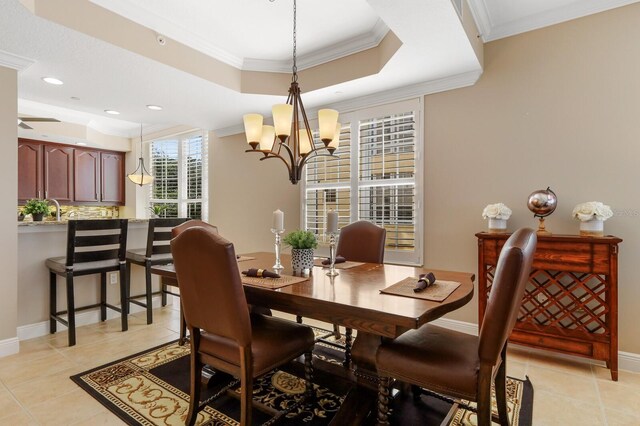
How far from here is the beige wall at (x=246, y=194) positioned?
4.56 m

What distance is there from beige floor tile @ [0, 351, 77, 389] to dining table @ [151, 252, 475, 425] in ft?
3.94

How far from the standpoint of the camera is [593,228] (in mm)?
2477

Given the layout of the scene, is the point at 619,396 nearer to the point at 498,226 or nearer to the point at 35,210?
the point at 498,226

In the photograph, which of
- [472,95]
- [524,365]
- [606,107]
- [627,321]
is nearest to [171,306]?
[524,365]

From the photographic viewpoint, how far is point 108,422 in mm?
1943

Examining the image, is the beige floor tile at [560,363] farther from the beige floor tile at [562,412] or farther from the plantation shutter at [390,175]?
the plantation shutter at [390,175]

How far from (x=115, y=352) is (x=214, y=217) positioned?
9.08 ft

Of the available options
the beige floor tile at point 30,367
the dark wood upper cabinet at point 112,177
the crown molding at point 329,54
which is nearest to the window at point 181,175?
the dark wood upper cabinet at point 112,177

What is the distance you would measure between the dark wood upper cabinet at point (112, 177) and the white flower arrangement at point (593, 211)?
24.5 ft

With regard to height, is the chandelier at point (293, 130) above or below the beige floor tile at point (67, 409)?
above

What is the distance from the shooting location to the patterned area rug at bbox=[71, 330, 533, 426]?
1.97 metres

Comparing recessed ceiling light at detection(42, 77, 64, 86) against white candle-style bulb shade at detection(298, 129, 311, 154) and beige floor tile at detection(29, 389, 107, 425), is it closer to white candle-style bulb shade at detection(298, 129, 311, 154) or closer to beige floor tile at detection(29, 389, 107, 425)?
white candle-style bulb shade at detection(298, 129, 311, 154)

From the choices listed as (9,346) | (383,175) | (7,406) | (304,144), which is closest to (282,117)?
(304,144)

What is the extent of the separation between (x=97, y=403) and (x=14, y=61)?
105 inches
